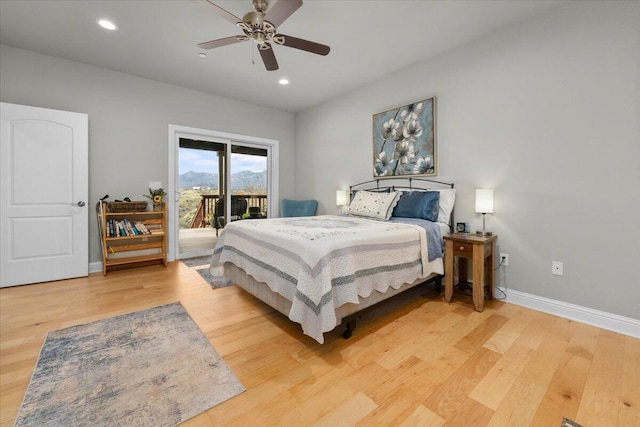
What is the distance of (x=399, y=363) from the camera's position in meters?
1.67

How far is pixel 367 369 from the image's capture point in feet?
5.30

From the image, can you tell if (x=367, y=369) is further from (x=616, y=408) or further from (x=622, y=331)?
(x=622, y=331)

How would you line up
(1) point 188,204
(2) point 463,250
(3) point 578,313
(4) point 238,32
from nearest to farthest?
(3) point 578,313 → (2) point 463,250 → (4) point 238,32 → (1) point 188,204

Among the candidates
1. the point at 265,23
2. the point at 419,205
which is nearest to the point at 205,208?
the point at 265,23

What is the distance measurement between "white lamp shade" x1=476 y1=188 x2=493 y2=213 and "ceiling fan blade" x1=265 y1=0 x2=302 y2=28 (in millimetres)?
2285

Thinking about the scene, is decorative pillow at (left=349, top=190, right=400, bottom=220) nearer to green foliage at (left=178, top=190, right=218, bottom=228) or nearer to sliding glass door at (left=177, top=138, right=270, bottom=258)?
sliding glass door at (left=177, top=138, right=270, bottom=258)

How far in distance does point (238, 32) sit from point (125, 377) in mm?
3145

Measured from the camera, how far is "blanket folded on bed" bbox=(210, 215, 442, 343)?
1673 mm

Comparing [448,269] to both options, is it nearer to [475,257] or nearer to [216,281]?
[475,257]

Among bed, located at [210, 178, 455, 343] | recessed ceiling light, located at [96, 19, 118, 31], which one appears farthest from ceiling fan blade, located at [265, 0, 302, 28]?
recessed ceiling light, located at [96, 19, 118, 31]

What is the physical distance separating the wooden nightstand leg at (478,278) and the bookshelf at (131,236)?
12.9 ft

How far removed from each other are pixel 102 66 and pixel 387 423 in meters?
4.94

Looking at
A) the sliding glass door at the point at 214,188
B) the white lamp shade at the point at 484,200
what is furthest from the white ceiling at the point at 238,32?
the white lamp shade at the point at 484,200

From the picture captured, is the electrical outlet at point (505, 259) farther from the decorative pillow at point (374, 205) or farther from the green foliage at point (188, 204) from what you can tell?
the green foliage at point (188, 204)
